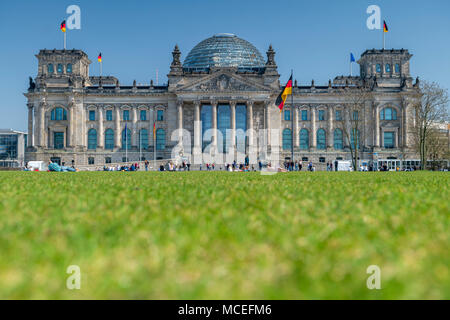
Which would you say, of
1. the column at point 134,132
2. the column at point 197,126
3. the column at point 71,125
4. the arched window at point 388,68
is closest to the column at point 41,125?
the column at point 71,125

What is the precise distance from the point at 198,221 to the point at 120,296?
2145 mm

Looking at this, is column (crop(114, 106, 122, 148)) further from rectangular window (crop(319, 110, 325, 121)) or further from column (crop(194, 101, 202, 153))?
rectangular window (crop(319, 110, 325, 121))

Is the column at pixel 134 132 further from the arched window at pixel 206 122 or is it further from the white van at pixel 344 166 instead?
the white van at pixel 344 166

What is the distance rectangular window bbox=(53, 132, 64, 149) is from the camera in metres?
74.2

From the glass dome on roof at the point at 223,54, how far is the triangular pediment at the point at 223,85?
36.8 ft

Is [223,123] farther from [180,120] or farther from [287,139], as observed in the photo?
[287,139]

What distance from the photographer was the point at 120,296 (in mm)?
1838

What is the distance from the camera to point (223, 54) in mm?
84250

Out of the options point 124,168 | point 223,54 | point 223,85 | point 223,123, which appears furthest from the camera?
point 223,54

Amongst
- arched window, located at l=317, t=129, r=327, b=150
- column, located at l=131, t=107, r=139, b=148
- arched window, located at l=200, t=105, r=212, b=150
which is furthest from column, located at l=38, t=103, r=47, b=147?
arched window, located at l=317, t=129, r=327, b=150

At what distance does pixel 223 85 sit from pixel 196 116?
23.4 ft

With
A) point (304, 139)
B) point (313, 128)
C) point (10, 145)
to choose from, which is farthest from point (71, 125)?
point (10, 145)

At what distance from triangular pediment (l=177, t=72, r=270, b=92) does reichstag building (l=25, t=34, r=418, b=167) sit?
1539 mm
